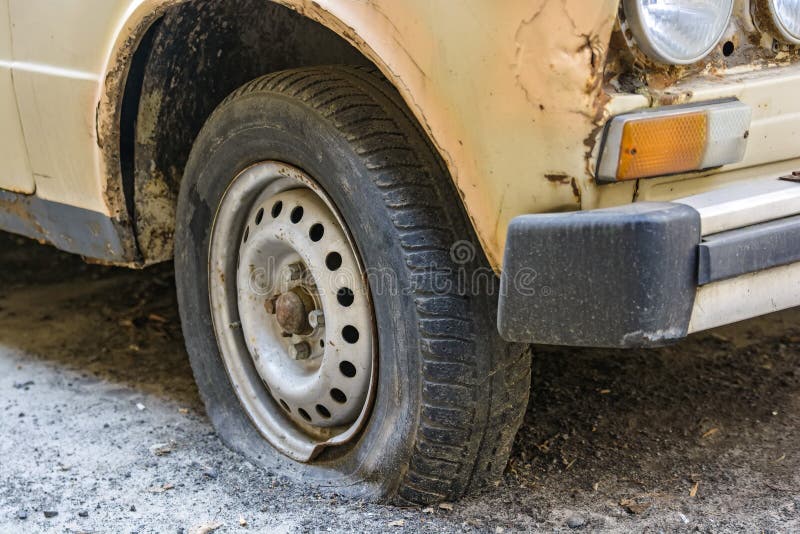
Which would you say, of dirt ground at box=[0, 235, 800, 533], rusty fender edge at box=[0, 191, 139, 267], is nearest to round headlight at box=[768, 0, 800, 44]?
dirt ground at box=[0, 235, 800, 533]

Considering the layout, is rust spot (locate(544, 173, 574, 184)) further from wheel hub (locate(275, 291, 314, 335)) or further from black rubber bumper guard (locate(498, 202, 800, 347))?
wheel hub (locate(275, 291, 314, 335))

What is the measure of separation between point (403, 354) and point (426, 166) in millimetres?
429

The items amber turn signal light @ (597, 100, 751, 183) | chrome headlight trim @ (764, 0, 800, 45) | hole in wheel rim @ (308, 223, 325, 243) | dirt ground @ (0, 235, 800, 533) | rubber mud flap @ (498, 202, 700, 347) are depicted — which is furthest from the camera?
hole in wheel rim @ (308, 223, 325, 243)

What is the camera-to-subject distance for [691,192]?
1.93 meters

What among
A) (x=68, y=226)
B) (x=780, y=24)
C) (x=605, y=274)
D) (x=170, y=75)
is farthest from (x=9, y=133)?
(x=780, y=24)

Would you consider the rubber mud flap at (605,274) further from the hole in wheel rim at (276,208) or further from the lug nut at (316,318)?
the hole in wheel rim at (276,208)

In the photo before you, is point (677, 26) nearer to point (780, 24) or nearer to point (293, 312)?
point (780, 24)

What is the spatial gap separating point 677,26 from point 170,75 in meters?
1.45

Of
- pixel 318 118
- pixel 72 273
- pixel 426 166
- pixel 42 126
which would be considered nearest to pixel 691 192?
pixel 426 166

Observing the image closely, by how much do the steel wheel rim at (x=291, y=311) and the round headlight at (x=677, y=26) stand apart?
83cm

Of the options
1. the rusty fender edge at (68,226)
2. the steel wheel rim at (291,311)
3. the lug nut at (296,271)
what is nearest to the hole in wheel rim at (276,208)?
the steel wheel rim at (291,311)

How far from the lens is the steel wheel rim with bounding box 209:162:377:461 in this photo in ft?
7.59

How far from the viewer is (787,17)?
2.02m

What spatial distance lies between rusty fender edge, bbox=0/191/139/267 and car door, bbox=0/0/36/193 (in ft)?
0.17
